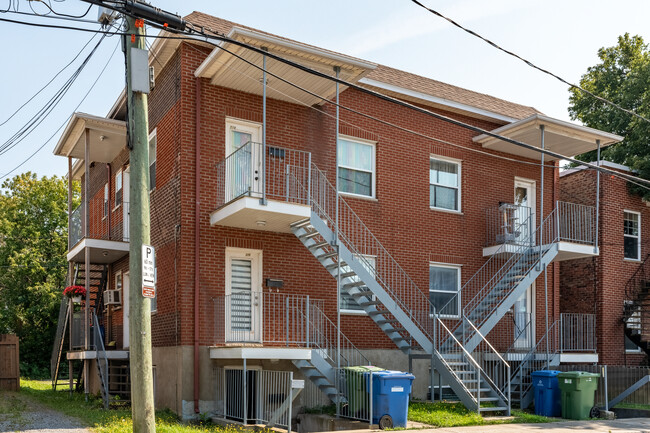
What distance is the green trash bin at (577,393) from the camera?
16.4 m

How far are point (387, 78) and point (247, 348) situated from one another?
846 cm

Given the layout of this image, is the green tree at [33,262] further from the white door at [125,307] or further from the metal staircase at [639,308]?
the metal staircase at [639,308]

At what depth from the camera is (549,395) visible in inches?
666

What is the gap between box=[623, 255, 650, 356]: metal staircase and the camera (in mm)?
23297

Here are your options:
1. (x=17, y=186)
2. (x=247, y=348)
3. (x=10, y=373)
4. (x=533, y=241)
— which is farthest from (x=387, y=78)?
(x=17, y=186)

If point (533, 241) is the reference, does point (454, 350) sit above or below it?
below

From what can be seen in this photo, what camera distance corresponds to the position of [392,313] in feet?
52.1

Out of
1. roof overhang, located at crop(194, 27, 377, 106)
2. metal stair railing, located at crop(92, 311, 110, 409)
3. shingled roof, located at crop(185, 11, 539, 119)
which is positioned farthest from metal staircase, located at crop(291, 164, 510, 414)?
metal stair railing, located at crop(92, 311, 110, 409)

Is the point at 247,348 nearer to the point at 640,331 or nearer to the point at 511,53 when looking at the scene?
the point at 511,53

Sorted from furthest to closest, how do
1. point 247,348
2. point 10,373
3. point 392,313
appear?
point 10,373 → point 392,313 → point 247,348

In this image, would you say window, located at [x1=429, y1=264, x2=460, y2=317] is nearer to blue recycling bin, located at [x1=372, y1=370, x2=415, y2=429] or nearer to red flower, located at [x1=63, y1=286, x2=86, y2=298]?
blue recycling bin, located at [x1=372, y1=370, x2=415, y2=429]

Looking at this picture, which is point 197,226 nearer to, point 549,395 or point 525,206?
point 549,395

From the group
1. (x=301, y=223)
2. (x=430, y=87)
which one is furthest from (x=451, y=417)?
(x=430, y=87)

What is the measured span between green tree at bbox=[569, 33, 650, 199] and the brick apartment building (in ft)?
18.6
